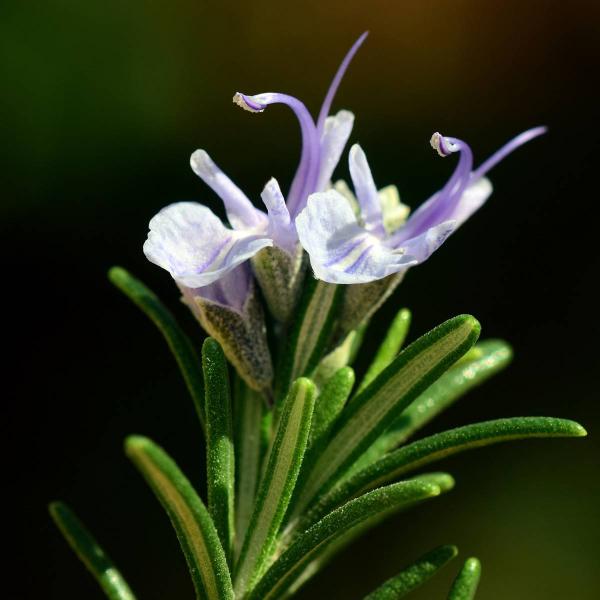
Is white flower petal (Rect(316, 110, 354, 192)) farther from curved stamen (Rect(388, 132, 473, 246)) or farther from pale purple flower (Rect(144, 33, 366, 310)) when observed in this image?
curved stamen (Rect(388, 132, 473, 246))

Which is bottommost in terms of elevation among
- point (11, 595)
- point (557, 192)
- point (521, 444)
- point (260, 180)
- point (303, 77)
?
point (521, 444)

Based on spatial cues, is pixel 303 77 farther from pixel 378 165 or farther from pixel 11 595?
pixel 11 595

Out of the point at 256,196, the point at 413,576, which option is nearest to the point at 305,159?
the point at 413,576

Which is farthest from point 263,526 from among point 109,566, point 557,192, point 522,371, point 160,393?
point 557,192

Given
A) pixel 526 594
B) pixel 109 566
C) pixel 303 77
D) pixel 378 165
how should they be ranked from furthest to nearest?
pixel 303 77 → pixel 378 165 → pixel 526 594 → pixel 109 566

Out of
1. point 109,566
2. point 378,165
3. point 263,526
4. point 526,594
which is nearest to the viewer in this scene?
point 263,526

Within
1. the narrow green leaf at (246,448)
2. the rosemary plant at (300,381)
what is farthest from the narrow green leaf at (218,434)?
Result: the narrow green leaf at (246,448)
